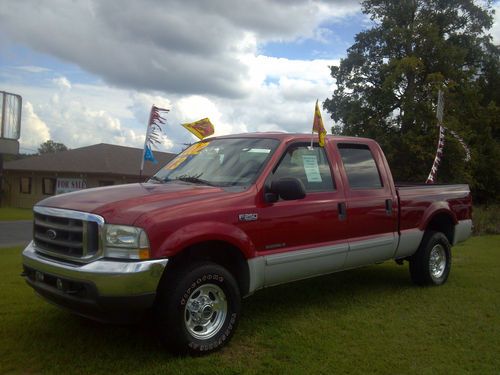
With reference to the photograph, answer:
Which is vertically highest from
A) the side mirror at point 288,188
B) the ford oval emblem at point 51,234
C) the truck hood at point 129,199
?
the side mirror at point 288,188

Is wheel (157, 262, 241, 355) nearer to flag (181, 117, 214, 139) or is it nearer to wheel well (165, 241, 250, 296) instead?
wheel well (165, 241, 250, 296)

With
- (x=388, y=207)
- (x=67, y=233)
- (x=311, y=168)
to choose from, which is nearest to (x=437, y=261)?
(x=388, y=207)

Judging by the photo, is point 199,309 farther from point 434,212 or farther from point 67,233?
point 434,212

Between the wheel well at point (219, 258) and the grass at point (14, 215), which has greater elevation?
the wheel well at point (219, 258)

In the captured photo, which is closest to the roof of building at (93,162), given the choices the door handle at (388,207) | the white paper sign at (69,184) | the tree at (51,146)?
the white paper sign at (69,184)

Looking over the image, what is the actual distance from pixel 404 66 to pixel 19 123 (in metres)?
21.9

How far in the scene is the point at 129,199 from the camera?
13.5 feet

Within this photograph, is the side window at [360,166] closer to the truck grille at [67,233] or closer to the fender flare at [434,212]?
the fender flare at [434,212]

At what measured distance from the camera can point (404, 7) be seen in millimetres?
33844

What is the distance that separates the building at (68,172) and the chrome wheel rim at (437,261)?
28028 millimetres

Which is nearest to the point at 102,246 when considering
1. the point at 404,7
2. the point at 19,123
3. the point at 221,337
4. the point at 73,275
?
the point at 73,275

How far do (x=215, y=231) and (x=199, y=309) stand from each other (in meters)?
0.67

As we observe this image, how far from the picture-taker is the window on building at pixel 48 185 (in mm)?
35344

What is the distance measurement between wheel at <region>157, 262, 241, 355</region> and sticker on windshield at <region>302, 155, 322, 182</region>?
5.00ft
